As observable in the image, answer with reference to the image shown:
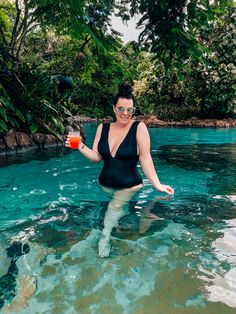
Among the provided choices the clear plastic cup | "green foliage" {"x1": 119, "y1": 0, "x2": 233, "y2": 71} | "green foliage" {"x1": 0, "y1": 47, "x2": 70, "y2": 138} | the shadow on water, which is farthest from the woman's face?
"green foliage" {"x1": 0, "y1": 47, "x2": 70, "y2": 138}

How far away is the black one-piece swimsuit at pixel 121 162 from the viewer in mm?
4184

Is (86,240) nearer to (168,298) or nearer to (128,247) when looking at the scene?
(128,247)

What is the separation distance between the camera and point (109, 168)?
439 centimetres

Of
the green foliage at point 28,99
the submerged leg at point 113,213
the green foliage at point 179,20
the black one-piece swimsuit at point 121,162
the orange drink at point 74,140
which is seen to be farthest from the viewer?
the green foliage at point 28,99

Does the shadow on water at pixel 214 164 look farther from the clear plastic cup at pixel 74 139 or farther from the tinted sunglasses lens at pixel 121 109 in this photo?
the clear plastic cup at pixel 74 139

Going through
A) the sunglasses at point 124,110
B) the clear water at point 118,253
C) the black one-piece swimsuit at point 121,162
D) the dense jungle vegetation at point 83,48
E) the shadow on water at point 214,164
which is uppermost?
the dense jungle vegetation at point 83,48

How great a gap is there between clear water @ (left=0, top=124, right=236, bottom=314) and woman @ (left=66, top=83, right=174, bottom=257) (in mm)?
326

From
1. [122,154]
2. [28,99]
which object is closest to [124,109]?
[122,154]

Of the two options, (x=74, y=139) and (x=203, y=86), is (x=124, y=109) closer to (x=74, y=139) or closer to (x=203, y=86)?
(x=74, y=139)

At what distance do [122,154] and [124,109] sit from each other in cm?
61

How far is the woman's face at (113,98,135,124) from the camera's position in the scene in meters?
4.00

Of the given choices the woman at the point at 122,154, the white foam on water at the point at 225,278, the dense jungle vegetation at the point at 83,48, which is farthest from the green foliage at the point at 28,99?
the white foam on water at the point at 225,278

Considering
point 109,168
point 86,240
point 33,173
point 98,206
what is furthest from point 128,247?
point 33,173

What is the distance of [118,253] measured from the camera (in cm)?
321
